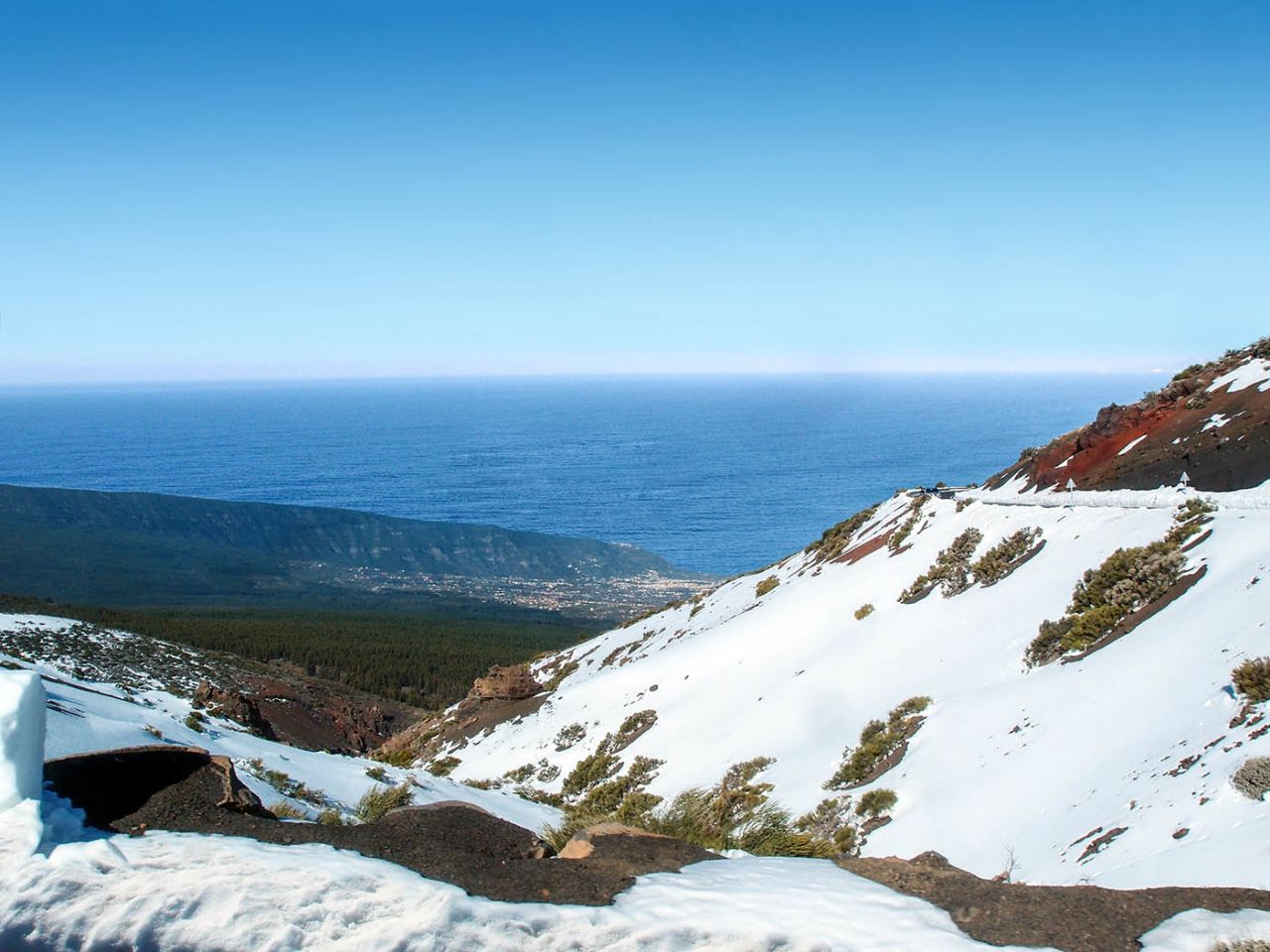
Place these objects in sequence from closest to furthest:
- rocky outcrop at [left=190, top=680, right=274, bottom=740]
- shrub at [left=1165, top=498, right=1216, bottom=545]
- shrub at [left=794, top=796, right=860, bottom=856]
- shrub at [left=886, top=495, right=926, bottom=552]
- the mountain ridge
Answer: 1. shrub at [left=794, top=796, right=860, bottom=856]
2. shrub at [left=1165, top=498, right=1216, bottom=545]
3. shrub at [left=886, top=495, right=926, bottom=552]
4. rocky outcrop at [left=190, top=680, right=274, bottom=740]
5. the mountain ridge

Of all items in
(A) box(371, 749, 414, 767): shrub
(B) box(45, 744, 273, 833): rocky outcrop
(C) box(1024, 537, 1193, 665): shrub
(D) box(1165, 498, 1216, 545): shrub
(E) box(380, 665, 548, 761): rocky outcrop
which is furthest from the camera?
(E) box(380, 665, 548, 761): rocky outcrop

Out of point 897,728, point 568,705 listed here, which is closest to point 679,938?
point 897,728

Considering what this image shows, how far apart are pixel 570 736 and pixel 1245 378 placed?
20.1 metres

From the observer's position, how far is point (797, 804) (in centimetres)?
1317

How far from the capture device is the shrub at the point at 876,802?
11.7 metres

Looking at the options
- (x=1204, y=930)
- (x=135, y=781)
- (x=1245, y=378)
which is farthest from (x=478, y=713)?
(x=1204, y=930)

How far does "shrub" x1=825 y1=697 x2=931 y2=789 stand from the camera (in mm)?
13305

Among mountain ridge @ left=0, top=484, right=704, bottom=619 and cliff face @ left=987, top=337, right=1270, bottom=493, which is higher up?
cliff face @ left=987, top=337, right=1270, bottom=493

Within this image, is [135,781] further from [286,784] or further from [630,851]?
[286,784]

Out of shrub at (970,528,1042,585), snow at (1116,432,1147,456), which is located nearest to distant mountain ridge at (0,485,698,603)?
snow at (1116,432,1147,456)

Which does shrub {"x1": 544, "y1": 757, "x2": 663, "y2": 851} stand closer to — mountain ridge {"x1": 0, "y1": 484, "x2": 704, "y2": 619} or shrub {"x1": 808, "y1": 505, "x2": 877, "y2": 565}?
shrub {"x1": 808, "y1": 505, "x2": 877, "y2": 565}

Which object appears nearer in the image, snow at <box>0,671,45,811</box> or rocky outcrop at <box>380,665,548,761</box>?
snow at <box>0,671,45,811</box>

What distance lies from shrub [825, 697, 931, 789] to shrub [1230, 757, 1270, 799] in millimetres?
5889

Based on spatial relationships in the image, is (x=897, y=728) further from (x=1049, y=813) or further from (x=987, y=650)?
(x=1049, y=813)
